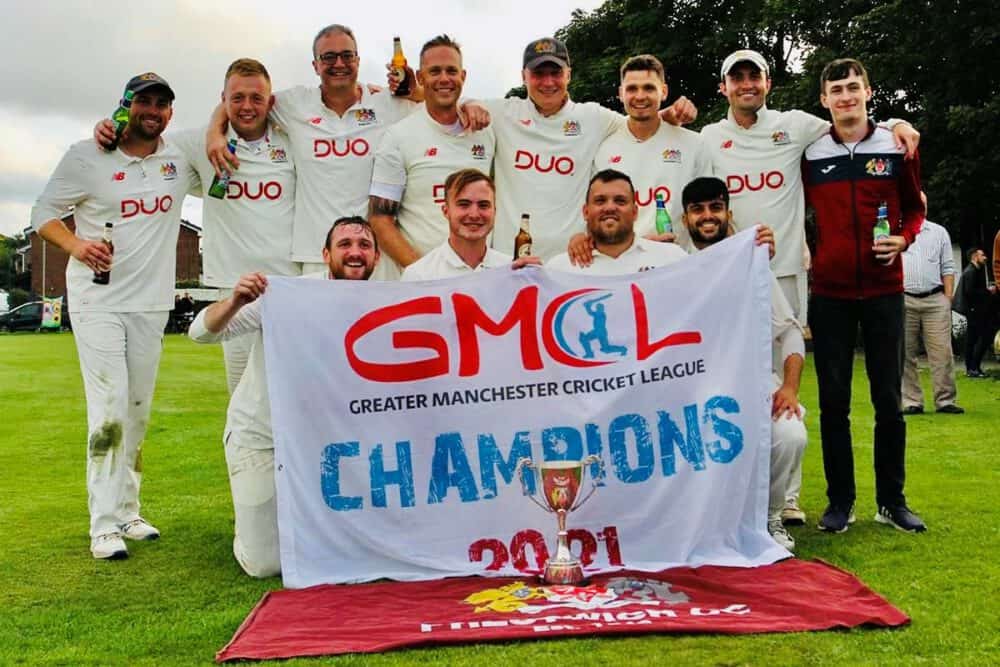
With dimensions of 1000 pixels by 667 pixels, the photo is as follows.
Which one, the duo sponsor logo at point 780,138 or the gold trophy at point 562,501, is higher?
the duo sponsor logo at point 780,138

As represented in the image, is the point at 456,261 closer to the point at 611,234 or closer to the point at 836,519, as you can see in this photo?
the point at 611,234

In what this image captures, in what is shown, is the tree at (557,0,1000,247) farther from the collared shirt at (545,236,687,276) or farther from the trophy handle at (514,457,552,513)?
the trophy handle at (514,457,552,513)

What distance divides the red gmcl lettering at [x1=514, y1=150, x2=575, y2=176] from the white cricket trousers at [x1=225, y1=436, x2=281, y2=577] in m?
2.46

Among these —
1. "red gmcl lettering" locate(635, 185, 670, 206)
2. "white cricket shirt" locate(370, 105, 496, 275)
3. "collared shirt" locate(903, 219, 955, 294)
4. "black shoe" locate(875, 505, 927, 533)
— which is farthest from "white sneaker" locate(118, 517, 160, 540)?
"collared shirt" locate(903, 219, 955, 294)

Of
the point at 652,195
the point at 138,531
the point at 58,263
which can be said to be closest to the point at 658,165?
the point at 652,195

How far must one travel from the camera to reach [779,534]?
238 inches

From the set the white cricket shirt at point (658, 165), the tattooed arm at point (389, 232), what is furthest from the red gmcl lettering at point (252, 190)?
the white cricket shirt at point (658, 165)

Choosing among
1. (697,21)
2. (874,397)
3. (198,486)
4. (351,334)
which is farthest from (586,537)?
(697,21)

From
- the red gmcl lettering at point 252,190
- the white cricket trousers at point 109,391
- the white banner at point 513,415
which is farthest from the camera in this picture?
the red gmcl lettering at point 252,190

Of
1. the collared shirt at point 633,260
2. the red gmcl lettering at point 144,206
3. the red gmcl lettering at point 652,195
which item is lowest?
the collared shirt at point 633,260

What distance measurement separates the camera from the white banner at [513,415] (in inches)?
223

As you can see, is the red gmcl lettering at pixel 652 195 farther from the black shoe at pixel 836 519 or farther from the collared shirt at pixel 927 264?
the collared shirt at pixel 927 264

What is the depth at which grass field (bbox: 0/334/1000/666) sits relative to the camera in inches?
166

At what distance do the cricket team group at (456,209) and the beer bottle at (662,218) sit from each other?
41 mm
